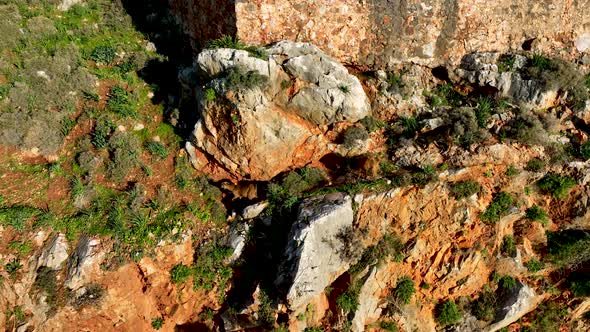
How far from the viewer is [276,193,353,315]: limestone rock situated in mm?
8430

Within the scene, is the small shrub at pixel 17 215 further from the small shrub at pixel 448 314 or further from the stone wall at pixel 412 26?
the small shrub at pixel 448 314

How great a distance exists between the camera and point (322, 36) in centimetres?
1124

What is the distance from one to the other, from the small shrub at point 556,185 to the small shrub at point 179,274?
8504mm

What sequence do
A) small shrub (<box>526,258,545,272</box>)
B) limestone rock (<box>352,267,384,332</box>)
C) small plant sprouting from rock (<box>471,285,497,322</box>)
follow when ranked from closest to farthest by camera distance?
limestone rock (<box>352,267,384,332</box>) < small plant sprouting from rock (<box>471,285,497,322</box>) < small shrub (<box>526,258,545,272</box>)

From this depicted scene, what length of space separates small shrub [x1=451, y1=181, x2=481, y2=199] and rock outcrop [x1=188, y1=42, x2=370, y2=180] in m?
3.02

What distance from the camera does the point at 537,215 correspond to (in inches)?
367

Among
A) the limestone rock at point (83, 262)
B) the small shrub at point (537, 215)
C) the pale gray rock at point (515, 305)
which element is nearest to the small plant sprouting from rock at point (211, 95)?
the limestone rock at point (83, 262)

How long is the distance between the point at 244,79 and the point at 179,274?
4825 mm

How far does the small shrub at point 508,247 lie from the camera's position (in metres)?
9.15

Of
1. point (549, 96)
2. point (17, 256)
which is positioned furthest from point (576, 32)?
point (17, 256)

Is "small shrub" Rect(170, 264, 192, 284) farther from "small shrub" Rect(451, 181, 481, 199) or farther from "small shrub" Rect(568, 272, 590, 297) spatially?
"small shrub" Rect(568, 272, 590, 297)

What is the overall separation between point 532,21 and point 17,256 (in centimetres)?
1469

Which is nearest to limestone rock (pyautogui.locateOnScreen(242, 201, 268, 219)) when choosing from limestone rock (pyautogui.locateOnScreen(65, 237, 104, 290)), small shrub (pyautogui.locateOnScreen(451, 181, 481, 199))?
limestone rock (pyautogui.locateOnScreen(65, 237, 104, 290))

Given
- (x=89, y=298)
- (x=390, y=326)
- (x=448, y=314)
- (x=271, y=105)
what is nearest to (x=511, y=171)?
(x=448, y=314)
